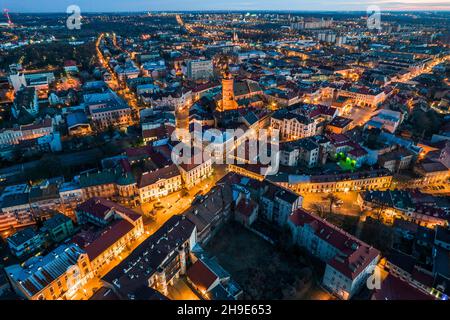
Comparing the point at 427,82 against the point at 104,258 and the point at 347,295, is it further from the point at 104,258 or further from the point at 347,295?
the point at 104,258

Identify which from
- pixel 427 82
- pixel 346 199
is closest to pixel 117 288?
pixel 346 199

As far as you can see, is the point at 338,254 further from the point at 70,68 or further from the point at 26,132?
the point at 70,68

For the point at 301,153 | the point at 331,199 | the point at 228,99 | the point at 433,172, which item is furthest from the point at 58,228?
the point at 433,172

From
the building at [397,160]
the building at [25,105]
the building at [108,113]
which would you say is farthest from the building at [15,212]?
the building at [397,160]

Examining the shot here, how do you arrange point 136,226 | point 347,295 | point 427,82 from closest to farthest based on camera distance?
point 347,295 → point 136,226 → point 427,82

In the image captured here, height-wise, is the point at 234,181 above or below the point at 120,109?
below
